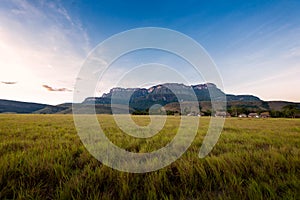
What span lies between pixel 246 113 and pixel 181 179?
383 feet

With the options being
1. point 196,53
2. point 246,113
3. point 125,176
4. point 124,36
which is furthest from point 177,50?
point 246,113

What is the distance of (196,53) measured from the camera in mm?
6500

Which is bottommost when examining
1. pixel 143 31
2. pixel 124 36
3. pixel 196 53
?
pixel 196 53

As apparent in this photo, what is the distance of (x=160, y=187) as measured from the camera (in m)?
2.61

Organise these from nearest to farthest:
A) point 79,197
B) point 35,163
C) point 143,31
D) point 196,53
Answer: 1. point 79,197
2. point 35,163
3. point 196,53
4. point 143,31

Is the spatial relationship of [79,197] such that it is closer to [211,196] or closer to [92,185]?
[92,185]

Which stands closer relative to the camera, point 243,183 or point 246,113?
point 243,183

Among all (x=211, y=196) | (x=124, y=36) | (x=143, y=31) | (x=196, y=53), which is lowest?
(x=211, y=196)

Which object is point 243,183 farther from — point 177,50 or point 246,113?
point 246,113

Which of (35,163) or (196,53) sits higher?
(196,53)

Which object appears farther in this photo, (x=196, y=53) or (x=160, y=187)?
(x=196, y=53)

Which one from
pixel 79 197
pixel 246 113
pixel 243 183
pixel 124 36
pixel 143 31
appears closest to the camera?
pixel 79 197

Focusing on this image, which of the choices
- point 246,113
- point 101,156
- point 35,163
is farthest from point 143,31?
point 246,113

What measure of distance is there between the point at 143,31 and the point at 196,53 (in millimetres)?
2715
